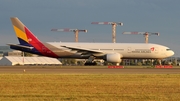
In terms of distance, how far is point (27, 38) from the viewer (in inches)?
2680

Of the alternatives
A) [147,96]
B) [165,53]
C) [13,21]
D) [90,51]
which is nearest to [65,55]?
[90,51]

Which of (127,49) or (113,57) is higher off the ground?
(127,49)

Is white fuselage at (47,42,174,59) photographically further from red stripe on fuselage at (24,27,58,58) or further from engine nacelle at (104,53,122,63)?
red stripe on fuselage at (24,27,58,58)

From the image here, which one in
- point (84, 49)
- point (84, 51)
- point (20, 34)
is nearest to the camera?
point (84, 49)

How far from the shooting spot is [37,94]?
68.2ft

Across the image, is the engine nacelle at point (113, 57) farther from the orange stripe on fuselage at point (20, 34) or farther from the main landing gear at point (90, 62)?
the orange stripe on fuselage at point (20, 34)

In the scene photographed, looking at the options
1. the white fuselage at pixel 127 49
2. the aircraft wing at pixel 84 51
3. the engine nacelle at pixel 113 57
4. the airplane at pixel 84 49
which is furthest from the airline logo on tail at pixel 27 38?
the engine nacelle at pixel 113 57

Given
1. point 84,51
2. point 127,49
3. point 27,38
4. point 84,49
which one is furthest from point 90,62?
point 27,38

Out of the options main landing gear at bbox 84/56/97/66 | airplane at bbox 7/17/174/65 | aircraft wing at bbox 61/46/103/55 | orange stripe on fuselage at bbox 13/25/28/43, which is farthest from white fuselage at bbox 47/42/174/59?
orange stripe on fuselage at bbox 13/25/28/43

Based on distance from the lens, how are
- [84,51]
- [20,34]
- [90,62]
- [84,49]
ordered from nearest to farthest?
1. [84,49]
2. [84,51]
3. [20,34]
4. [90,62]

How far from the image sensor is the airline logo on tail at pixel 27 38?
2667 inches

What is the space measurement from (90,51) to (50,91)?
151ft

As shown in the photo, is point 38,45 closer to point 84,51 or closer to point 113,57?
point 84,51

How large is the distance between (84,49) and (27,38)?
924 cm
